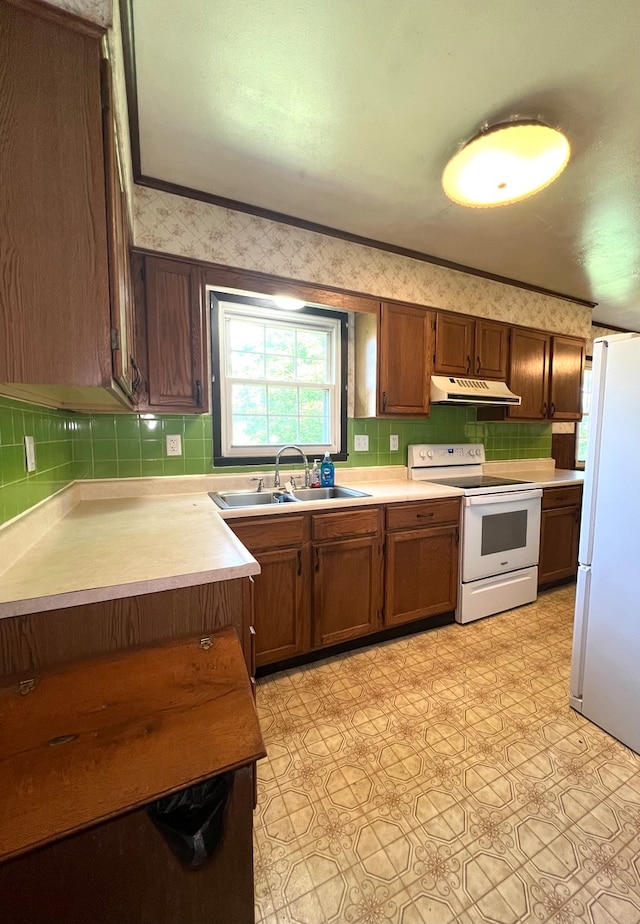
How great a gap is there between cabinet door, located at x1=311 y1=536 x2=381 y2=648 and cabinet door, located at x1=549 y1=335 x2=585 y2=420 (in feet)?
7.94

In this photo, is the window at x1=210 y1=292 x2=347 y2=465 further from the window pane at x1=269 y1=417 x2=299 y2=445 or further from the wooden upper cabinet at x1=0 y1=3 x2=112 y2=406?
the wooden upper cabinet at x1=0 y1=3 x2=112 y2=406

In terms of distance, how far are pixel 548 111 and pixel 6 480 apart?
2.33 metres

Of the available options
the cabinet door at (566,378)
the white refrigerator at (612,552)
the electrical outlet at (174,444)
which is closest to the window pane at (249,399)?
the electrical outlet at (174,444)

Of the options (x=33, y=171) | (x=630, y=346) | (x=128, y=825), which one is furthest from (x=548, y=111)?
(x=128, y=825)

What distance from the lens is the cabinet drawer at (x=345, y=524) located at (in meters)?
2.01

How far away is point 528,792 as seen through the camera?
1.34 metres

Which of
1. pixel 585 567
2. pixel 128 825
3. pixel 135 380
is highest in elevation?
pixel 135 380

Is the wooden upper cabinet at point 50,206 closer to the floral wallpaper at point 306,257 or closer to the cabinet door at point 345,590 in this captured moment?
the floral wallpaper at point 306,257

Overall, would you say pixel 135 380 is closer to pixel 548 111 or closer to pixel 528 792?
pixel 548 111

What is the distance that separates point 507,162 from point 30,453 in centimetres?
213

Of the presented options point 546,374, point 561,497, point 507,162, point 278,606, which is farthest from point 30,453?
point 546,374

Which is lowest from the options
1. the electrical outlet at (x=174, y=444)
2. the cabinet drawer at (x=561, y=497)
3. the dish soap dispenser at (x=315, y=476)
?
the cabinet drawer at (x=561, y=497)

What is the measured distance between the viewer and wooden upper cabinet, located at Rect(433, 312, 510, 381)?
2711mm

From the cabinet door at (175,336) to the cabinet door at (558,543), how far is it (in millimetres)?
2776
